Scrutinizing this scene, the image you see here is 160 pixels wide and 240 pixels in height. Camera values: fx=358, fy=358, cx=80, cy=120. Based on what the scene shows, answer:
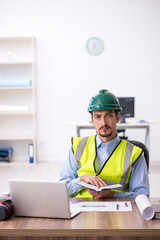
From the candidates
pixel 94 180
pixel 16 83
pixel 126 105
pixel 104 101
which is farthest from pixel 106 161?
pixel 16 83

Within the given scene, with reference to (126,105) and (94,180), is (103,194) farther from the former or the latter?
(126,105)

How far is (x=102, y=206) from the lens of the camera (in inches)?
63.1

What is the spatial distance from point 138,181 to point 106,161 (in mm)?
196

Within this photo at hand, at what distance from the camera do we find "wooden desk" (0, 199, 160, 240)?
50.6 inches

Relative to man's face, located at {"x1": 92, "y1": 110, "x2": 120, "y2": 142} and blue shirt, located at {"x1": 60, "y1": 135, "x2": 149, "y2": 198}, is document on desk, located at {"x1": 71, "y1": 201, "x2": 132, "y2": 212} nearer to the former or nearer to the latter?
blue shirt, located at {"x1": 60, "y1": 135, "x2": 149, "y2": 198}

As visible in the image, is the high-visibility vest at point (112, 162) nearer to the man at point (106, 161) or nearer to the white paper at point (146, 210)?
the man at point (106, 161)

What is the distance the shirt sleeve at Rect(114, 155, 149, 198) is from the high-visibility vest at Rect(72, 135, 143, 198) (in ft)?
0.08

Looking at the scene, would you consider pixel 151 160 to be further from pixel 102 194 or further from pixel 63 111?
pixel 102 194

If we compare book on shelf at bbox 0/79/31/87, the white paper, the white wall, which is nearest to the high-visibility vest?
the white paper

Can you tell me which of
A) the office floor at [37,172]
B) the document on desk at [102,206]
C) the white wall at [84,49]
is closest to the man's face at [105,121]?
the document on desk at [102,206]

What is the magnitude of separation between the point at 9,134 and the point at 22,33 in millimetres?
1869

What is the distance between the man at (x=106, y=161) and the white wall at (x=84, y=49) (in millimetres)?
4520

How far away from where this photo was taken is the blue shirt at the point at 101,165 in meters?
1.86

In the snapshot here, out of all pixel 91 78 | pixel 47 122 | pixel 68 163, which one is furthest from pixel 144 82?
pixel 68 163
